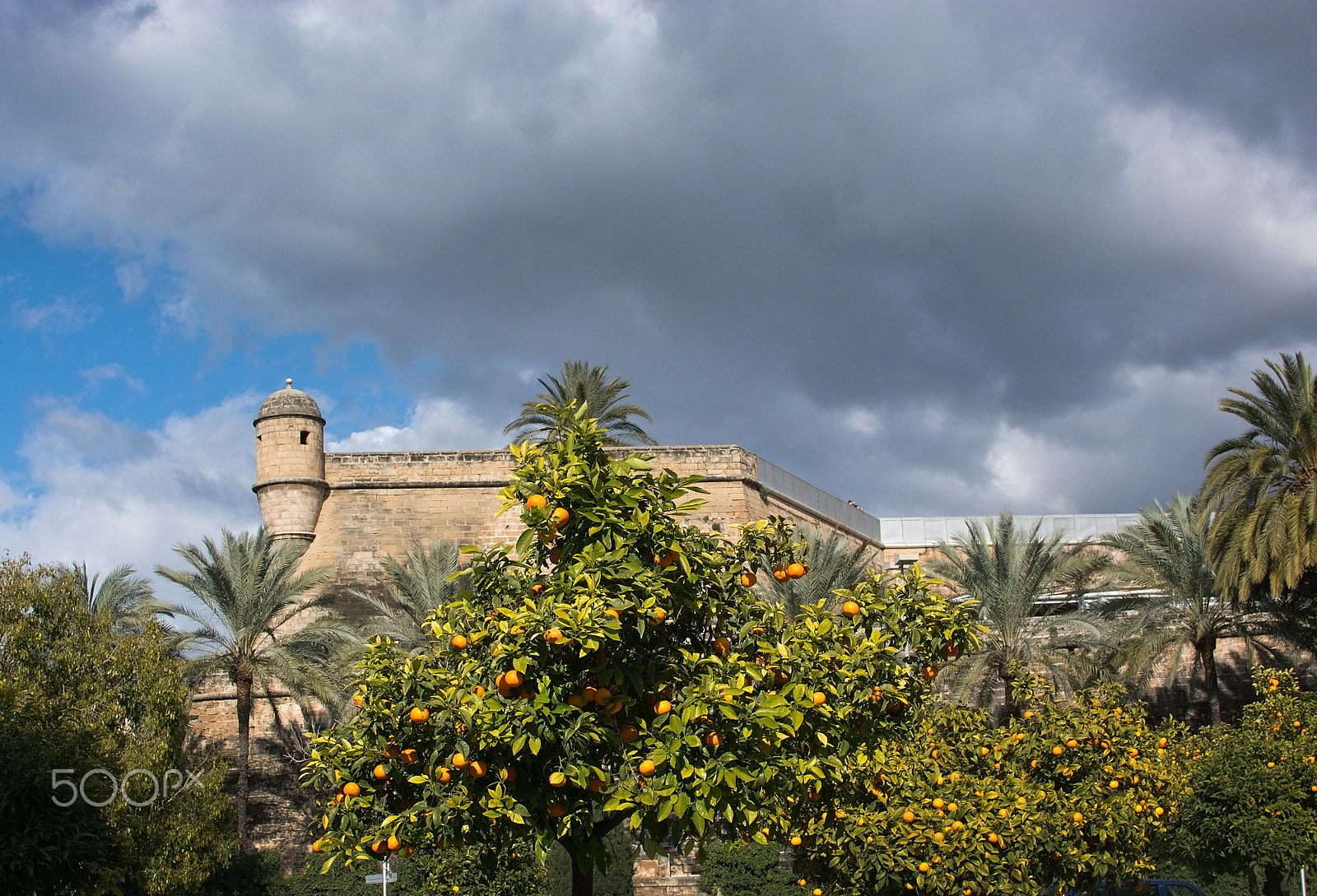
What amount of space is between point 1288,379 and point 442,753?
16.9m

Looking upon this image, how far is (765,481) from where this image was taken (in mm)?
27344

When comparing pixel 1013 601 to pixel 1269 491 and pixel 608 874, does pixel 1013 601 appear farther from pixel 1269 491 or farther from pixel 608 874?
pixel 608 874

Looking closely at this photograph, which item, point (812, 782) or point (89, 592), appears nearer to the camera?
point (812, 782)

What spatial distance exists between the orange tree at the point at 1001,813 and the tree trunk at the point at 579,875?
447 cm

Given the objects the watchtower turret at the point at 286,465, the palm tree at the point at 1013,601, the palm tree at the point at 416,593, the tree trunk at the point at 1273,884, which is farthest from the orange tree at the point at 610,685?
the watchtower turret at the point at 286,465

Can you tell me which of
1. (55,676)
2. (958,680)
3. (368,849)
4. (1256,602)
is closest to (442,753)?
(368,849)

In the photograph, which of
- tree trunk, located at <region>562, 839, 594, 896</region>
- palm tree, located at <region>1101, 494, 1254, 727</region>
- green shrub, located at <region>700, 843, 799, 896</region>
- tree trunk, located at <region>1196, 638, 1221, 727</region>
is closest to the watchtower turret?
green shrub, located at <region>700, 843, 799, 896</region>

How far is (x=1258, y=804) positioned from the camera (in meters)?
12.6

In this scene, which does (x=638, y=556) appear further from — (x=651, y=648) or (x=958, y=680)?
(x=958, y=680)

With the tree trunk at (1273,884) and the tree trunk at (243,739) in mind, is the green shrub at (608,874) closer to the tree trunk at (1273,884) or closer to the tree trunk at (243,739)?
the tree trunk at (243,739)

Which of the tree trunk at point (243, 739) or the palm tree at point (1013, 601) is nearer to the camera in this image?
the tree trunk at point (243, 739)

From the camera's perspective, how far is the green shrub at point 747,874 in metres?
17.9

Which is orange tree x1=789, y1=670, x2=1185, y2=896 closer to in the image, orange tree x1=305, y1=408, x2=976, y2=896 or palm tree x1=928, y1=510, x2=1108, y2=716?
orange tree x1=305, y1=408, x2=976, y2=896

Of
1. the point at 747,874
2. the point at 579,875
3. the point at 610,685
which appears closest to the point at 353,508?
the point at 747,874
